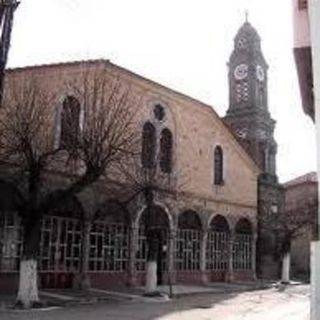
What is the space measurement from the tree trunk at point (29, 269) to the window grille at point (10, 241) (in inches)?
184

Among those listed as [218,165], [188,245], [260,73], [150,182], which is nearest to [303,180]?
[260,73]

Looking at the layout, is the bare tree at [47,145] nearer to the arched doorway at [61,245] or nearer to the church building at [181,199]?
the church building at [181,199]

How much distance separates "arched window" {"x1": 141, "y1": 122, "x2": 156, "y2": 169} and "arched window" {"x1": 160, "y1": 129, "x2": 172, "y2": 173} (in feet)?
4.00

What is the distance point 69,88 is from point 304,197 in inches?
1117

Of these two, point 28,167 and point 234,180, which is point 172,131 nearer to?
point 234,180

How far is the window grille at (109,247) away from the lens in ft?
102

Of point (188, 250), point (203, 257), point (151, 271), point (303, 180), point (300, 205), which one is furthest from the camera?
point (303, 180)

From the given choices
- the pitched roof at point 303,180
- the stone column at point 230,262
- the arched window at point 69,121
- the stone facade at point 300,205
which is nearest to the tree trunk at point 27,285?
the arched window at point 69,121

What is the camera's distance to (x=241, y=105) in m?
49.8

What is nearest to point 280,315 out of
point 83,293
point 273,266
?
point 83,293

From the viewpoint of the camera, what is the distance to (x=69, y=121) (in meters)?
27.3

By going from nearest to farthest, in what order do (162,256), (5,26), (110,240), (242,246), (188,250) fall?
(5,26) < (110,240) < (162,256) < (188,250) < (242,246)

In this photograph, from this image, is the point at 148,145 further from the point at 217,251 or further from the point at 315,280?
the point at 315,280

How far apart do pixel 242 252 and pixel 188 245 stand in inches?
255
